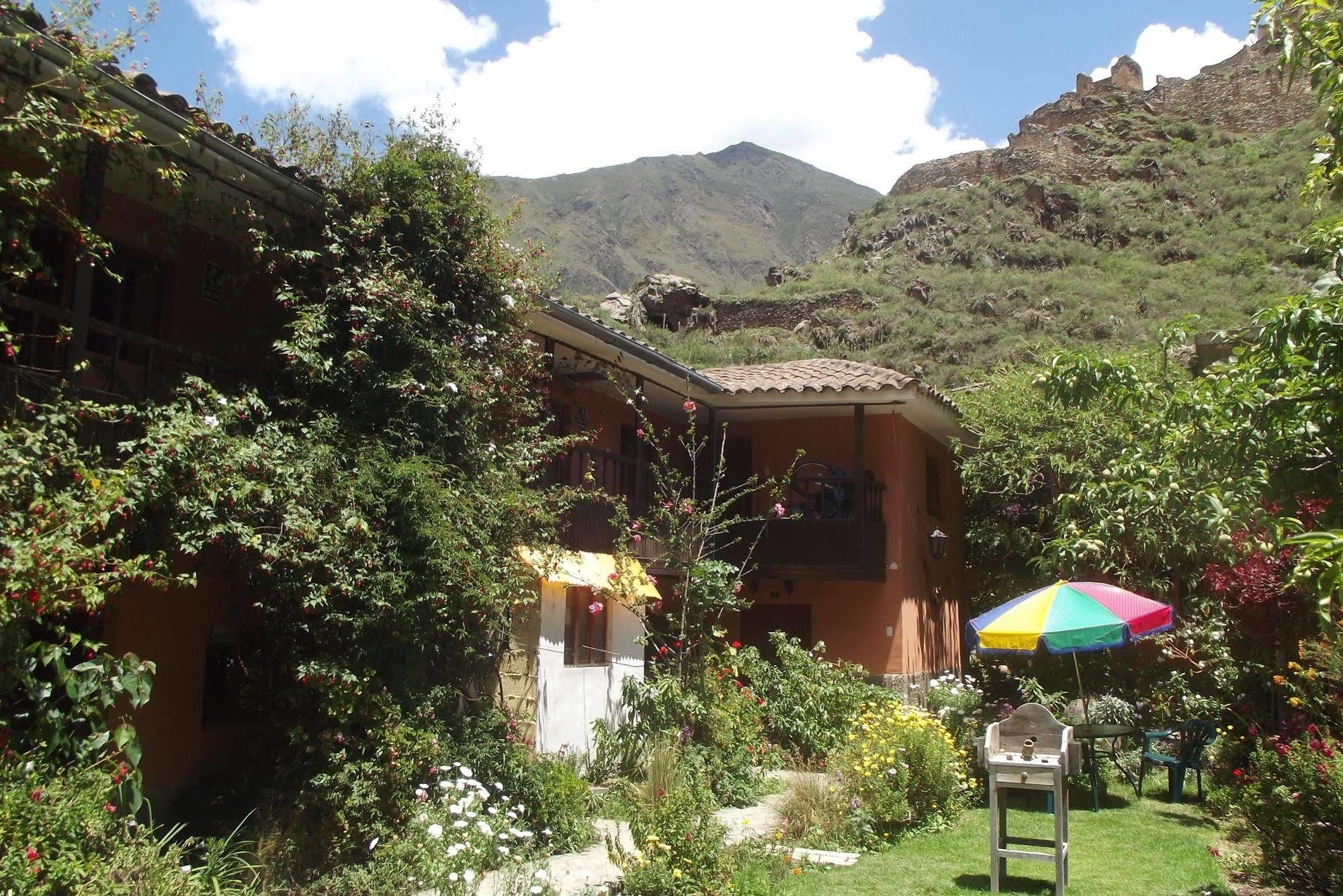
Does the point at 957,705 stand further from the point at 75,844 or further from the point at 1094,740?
the point at 75,844

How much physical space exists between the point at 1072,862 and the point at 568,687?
553 centimetres

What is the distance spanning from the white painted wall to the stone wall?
3273 cm

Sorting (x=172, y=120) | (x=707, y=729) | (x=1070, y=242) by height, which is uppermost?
(x=1070, y=242)

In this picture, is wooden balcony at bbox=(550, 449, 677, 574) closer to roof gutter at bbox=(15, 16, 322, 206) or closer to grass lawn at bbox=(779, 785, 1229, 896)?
roof gutter at bbox=(15, 16, 322, 206)

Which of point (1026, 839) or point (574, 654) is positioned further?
point (574, 654)

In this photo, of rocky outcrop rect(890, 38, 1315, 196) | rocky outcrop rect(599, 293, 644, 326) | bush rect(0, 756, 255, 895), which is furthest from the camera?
rocky outcrop rect(890, 38, 1315, 196)

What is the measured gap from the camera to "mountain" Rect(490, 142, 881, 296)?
9744 cm

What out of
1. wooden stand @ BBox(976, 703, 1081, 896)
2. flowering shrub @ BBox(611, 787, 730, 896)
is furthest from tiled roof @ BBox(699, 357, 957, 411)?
flowering shrub @ BBox(611, 787, 730, 896)

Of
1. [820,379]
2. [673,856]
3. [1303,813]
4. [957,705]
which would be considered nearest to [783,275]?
[820,379]

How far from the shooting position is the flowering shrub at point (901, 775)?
888 cm

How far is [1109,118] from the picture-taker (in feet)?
189

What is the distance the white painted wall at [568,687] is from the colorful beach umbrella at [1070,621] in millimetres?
4045

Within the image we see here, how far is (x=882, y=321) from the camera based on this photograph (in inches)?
1671

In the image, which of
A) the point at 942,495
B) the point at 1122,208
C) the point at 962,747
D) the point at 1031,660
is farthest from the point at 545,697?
the point at 1122,208
